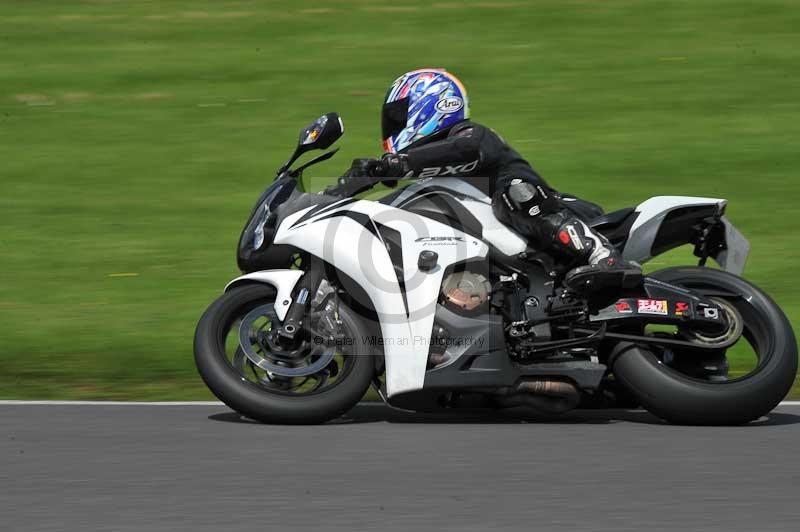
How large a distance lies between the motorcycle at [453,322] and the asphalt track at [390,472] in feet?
0.54

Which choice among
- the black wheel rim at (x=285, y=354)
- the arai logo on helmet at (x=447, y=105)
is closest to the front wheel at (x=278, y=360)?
the black wheel rim at (x=285, y=354)

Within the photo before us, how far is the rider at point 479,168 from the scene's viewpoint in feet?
20.1

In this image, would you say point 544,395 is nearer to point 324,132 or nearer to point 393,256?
point 393,256

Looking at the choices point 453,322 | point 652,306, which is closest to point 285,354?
point 453,322

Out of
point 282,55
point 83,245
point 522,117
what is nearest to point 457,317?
point 83,245

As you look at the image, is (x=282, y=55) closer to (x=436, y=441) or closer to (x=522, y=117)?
(x=522, y=117)

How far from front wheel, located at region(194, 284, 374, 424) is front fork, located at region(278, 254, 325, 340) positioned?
0.04 m

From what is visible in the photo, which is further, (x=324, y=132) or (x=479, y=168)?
(x=479, y=168)

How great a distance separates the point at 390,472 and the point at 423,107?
1.87 meters

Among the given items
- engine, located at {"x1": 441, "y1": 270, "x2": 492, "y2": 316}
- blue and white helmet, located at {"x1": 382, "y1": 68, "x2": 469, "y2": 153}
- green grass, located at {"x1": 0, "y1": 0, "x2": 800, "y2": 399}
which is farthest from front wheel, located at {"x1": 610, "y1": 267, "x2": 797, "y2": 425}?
green grass, located at {"x1": 0, "y1": 0, "x2": 800, "y2": 399}

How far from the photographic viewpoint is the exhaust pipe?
241 inches

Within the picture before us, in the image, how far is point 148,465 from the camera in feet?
17.7

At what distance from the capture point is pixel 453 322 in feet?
20.0

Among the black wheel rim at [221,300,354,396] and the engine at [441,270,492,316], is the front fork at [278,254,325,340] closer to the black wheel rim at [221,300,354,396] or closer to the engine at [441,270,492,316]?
the black wheel rim at [221,300,354,396]
